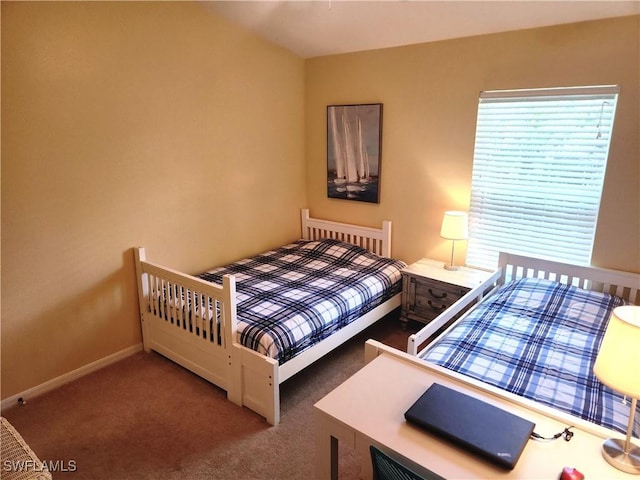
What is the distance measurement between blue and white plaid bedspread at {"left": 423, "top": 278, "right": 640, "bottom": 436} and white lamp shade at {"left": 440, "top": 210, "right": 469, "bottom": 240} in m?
0.54

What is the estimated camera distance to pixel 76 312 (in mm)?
2670

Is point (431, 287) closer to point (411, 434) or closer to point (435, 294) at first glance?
point (435, 294)

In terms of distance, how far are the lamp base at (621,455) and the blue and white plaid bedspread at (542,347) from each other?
362 millimetres

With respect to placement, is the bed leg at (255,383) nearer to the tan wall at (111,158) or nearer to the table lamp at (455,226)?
the tan wall at (111,158)

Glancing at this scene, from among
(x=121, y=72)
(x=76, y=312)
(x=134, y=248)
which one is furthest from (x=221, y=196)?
(x=76, y=312)

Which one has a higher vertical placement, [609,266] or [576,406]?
[609,266]

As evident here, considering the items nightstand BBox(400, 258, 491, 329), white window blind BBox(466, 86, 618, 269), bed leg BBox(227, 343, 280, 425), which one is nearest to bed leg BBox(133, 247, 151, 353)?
bed leg BBox(227, 343, 280, 425)

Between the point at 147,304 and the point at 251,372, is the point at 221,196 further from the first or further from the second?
the point at 251,372

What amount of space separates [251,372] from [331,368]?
2.35 ft

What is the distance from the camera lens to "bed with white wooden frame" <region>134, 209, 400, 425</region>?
2.29m

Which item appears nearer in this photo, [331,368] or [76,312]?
[76,312]

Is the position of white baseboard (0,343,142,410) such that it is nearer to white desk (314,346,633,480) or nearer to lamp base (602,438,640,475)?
white desk (314,346,633,480)

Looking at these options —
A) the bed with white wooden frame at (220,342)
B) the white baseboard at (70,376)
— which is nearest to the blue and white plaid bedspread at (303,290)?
the bed with white wooden frame at (220,342)

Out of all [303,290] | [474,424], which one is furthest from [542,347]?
[303,290]
